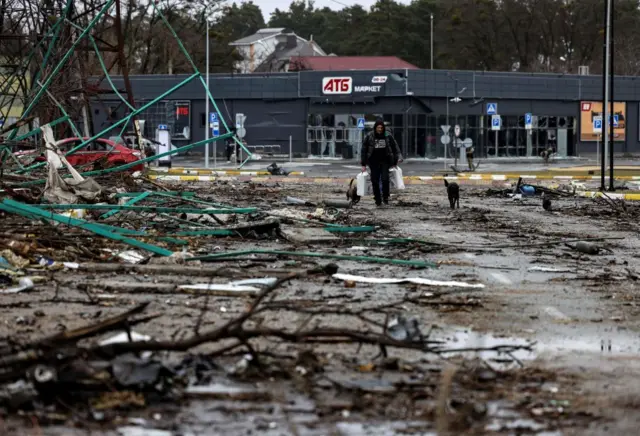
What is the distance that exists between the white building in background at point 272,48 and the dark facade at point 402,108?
1498 inches

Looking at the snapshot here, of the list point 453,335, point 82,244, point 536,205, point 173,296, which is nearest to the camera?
point 453,335

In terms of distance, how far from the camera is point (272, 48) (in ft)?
417

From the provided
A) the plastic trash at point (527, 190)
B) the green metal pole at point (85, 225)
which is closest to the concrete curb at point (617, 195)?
the plastic trash at point (527, 190)

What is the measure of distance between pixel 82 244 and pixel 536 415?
23.1 feet

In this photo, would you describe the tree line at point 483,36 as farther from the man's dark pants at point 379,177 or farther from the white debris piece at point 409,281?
the white debris piece at point 409,281

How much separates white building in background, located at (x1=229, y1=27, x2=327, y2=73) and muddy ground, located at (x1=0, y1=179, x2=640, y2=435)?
337ft

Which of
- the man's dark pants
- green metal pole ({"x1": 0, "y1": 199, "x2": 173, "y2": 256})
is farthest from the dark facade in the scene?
green metal pole ({"x1": 0, "y1": 199, "x2": 173, "y2": 256})

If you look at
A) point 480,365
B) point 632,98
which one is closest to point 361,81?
point 632,98

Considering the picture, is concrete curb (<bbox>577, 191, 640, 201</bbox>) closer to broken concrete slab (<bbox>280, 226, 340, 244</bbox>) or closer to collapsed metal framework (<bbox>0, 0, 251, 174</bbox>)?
collapsed metal framework (<bbox>0, 0, 251, 174</bbox>)

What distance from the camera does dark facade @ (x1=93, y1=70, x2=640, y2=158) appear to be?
238 feet

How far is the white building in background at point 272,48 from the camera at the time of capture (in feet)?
383

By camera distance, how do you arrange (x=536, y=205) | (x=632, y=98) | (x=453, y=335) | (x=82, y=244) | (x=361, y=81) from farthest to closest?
(x=632, y=98), (x=361, y=81), (x=536, y=205), (x=82, y=244), (x=453, y=335)

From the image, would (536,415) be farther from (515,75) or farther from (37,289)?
(515,75)

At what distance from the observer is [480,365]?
21.3 feet
